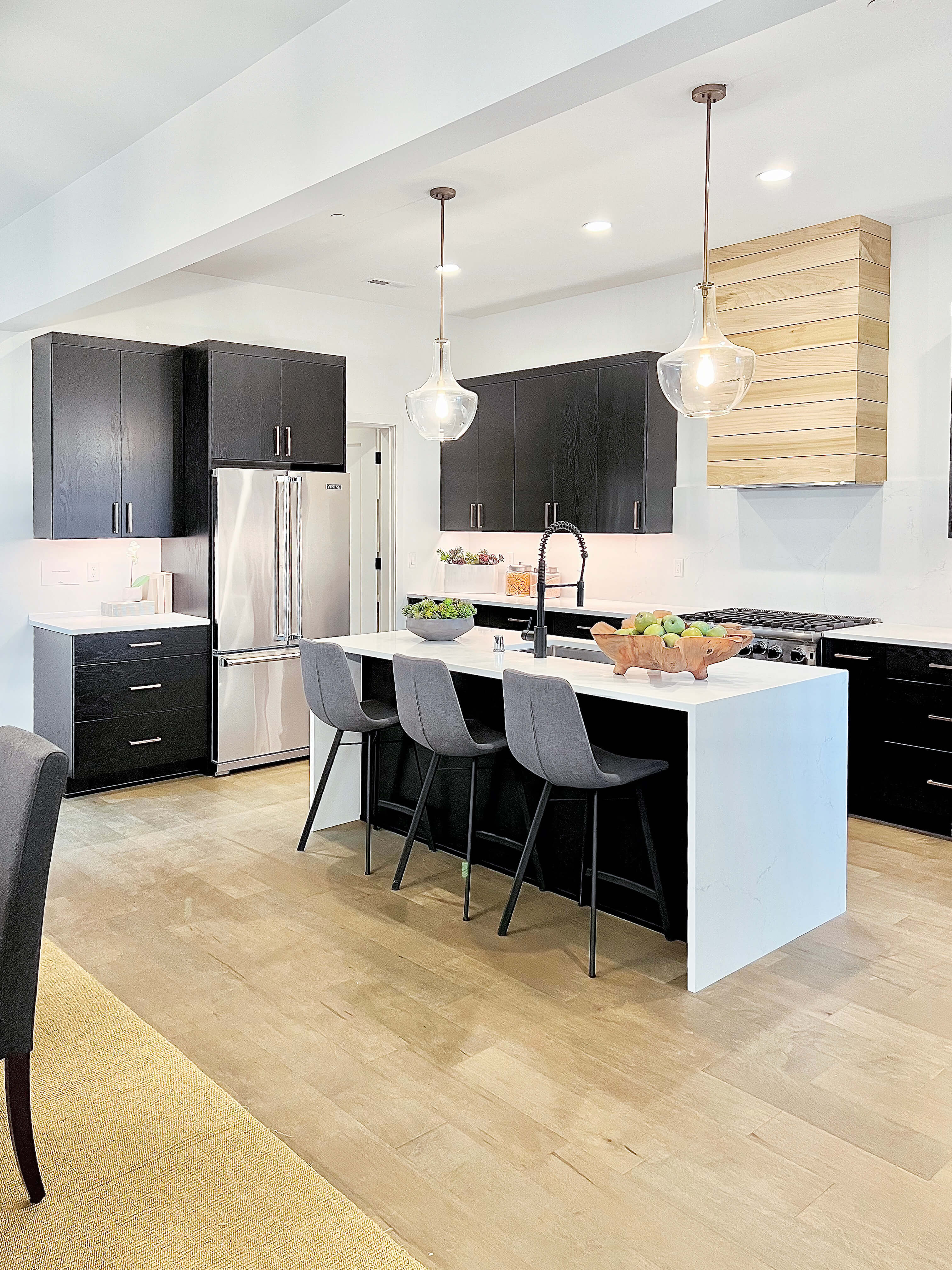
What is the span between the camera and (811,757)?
342 centimetres

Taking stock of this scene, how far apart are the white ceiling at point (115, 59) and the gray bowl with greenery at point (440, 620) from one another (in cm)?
208

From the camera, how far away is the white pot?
6969 mm

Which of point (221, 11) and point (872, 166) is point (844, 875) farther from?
point (221, 11)

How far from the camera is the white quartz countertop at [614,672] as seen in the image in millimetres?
3164

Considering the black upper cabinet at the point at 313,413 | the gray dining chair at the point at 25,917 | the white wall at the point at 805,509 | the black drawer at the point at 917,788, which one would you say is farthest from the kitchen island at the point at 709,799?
the black upper cabinet at the point at 313,413

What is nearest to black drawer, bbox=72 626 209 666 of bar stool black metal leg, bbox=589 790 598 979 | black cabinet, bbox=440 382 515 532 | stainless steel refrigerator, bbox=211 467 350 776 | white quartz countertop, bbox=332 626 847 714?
stainless steel refrigerator, bbox=211 467 350 776

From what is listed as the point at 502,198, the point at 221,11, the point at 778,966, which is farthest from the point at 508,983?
the point at 502,198

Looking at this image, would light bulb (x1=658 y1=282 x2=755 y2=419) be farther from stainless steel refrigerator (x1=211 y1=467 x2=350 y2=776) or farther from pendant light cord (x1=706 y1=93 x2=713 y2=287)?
stainless steel refrigerator (x1=211 y1=467 x2=350 y2=776)

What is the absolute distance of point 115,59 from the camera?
3207 mm

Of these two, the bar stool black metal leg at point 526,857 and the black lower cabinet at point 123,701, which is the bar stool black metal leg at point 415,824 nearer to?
the bar stool black metal leg at point 526,857

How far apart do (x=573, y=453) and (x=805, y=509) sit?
1563 mm

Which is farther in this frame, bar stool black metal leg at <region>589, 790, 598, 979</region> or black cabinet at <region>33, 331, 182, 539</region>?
black cabinet at <region>33, 331, 182, 539</region>

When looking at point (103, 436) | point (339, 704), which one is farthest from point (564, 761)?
point (103, 436)

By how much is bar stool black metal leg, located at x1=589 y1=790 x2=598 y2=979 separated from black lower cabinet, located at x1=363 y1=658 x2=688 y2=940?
9.7 inches
